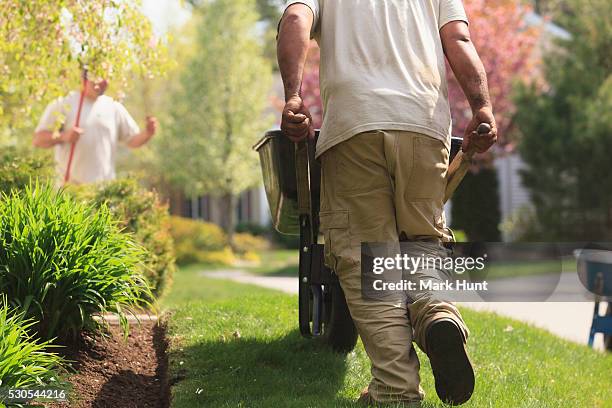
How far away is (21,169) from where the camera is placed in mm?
5191

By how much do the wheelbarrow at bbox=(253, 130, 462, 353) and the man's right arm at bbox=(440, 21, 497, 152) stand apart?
54 cm

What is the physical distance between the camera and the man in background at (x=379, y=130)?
10.4 ft

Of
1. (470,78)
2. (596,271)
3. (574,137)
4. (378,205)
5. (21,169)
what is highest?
(574,137)

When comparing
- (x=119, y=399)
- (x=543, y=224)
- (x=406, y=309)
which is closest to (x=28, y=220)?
(x=119, y=399)

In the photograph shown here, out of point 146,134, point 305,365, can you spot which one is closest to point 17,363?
point 305,365

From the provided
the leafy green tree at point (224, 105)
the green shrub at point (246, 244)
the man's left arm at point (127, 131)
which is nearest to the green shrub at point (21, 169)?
the man's left arm at point (127, 131)

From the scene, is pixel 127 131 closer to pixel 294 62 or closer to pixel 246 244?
pixel 294 62

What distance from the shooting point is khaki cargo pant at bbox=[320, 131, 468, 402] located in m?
3.18

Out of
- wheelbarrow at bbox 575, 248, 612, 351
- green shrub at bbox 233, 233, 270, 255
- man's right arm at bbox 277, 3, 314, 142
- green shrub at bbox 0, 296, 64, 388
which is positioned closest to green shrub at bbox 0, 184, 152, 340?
green shrub at bbox 0, 296, 64, 388

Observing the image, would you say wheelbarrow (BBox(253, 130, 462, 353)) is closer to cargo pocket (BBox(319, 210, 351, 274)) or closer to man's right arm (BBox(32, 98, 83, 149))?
cargo pocket (BBox(319, 210, 351, 274))

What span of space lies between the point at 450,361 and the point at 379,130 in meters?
0.93

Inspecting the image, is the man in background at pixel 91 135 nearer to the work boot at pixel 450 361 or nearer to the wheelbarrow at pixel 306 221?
the wheelbarrow at pixel 306 221

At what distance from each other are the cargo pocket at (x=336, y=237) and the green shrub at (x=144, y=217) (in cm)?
252

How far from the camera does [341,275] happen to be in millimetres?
3307
